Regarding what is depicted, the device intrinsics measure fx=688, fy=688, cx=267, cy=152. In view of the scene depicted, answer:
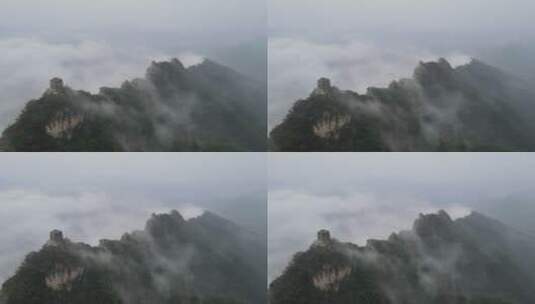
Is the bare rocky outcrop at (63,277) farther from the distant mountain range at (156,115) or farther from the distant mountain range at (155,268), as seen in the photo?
the distant mountain range at (156,115)

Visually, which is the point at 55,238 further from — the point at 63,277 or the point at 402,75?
the point at 402,75

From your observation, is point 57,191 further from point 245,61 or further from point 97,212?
point 245,61

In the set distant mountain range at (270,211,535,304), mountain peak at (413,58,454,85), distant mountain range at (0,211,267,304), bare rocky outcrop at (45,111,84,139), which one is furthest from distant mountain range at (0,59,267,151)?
mountain peak at (413,58,454,85)

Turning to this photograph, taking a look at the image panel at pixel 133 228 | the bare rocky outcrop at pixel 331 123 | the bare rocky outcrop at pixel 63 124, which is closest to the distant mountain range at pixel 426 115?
the bare rocky outcrop at pixel 331 123

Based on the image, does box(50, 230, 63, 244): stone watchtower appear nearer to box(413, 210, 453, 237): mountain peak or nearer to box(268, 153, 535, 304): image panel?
box(268, 153, 535, 304): image panel

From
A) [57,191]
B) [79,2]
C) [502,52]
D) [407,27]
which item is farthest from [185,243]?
[502,52]

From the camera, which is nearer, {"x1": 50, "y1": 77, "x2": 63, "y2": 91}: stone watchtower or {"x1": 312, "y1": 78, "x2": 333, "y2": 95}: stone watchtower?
{"x1": 50, "y1": 77, "x2": 63, "y2": 91}: stone watchtower

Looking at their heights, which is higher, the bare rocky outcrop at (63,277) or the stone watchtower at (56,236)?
the stone watchtower at (56,236)
